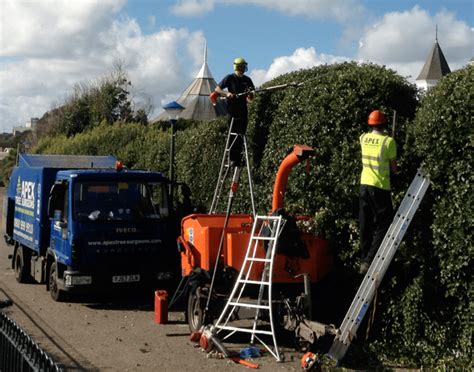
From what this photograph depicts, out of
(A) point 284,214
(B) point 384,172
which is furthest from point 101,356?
(B) point 384,172

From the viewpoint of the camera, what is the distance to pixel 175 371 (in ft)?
27.6

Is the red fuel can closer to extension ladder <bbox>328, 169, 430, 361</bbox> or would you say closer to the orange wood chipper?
the orange wood chipper

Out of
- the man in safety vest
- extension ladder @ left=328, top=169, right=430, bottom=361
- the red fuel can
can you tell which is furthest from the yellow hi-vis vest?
the red fuel can

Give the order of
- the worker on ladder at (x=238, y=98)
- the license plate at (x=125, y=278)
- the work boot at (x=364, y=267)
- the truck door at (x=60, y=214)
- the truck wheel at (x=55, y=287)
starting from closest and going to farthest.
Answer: the work boot at (x=364, y=267), the worker on ladder at (x=238, y=98), the license plate at (x=125, y=278), the truck door at (x=60, y=214), the truck wheel at (x=55, y=287)

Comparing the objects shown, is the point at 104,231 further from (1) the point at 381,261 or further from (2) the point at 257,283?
(1) the point at 381,261

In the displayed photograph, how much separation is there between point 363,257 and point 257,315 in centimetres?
154

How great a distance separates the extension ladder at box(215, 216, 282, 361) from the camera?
8821mm

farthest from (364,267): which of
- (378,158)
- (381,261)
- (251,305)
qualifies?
(251,305)

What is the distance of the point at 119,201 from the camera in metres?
12.7

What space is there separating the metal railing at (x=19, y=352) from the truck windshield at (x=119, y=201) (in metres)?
6.34

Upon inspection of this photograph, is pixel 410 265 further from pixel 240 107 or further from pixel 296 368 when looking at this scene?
pixel 240 107

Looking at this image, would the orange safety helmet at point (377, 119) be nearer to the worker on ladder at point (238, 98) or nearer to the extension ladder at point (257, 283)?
the extension ladder at point (257, 283)

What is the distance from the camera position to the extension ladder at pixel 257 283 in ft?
28.9

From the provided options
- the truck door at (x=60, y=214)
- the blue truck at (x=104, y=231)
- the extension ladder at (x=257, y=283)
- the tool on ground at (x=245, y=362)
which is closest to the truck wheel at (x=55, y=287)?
the blue truck at (x=104, y=231)
